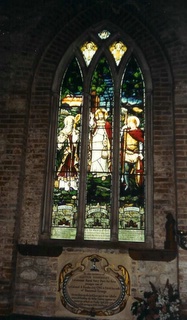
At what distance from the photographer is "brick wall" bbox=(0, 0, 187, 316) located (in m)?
5.68

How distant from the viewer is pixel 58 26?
6.76m

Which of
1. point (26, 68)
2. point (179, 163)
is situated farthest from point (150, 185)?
point (26, 68)

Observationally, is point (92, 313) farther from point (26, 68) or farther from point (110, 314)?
point (26, 68)

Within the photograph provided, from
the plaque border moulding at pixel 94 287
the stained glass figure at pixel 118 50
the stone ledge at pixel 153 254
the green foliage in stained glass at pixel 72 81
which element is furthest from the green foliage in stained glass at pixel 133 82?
the plaque border moulding at pixel 94 287

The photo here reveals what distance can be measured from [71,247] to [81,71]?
314 centimetres

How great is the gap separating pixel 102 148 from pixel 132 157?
0.53 metres

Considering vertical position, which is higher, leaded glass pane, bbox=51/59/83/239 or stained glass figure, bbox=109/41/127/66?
stained glass figure, bbox=109/41/127/66

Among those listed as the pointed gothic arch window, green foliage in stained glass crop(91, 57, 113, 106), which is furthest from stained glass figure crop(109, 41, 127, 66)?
green foliage in stained glass crop(91, 57, 113, 106)

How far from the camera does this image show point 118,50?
270 inches

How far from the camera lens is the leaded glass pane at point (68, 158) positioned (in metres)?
6.06

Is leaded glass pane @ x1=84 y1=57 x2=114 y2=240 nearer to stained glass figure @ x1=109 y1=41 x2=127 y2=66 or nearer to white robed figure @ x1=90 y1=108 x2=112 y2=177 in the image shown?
white robed figure @ x1=90 y1=108 x2=112 y2=177

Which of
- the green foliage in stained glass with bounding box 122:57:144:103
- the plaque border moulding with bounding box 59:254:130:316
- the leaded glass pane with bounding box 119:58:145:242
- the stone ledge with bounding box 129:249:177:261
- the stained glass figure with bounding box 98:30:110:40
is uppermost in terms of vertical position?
the stained glass figure with bounding box 98:30:110:40

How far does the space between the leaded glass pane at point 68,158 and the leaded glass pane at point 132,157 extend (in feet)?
2.51

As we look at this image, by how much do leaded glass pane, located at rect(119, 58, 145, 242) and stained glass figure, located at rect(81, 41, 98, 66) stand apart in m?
0.72
